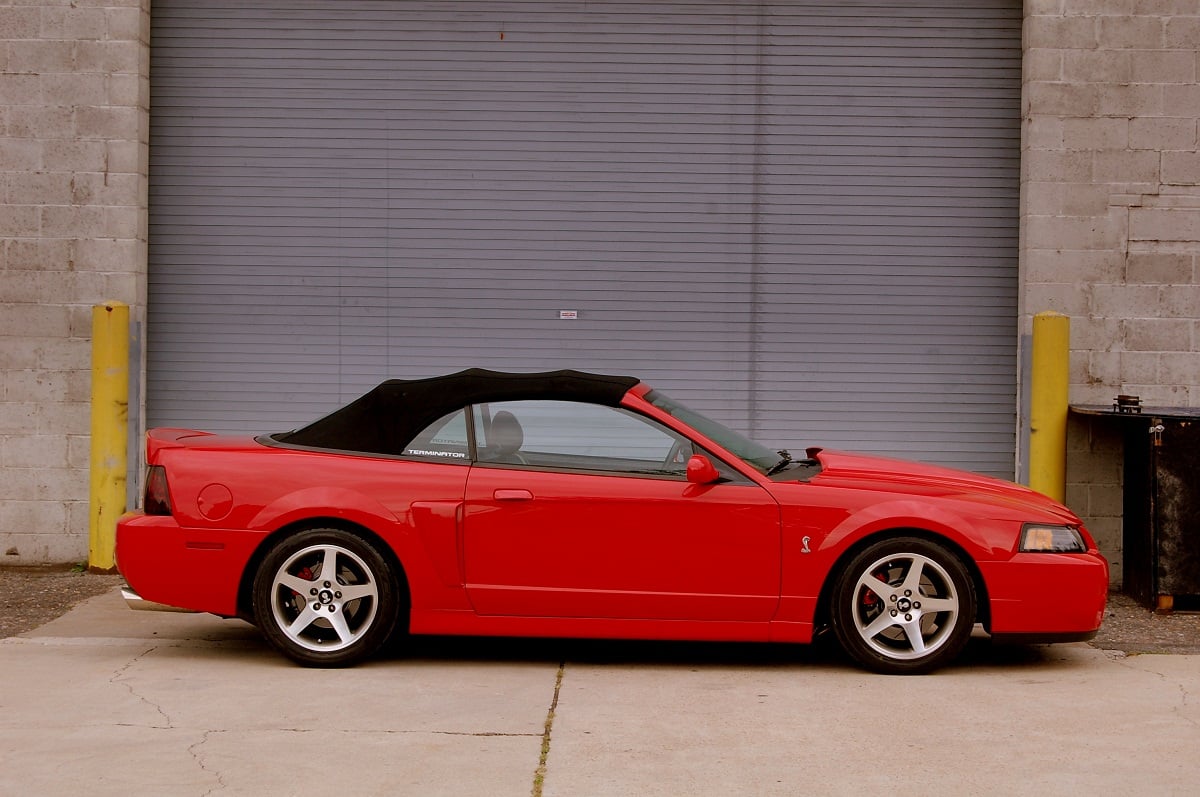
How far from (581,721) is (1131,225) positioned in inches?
246

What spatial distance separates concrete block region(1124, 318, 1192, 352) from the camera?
984cm

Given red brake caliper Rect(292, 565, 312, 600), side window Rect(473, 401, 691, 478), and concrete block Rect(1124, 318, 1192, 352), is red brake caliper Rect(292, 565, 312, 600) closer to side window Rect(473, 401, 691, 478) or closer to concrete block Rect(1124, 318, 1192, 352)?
side window Rect(473, 401, 691, 478)

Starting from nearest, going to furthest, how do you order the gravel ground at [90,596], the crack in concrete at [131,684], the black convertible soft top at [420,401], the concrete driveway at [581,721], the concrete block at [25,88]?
the concrete driveway at [581,721] → the crack in concrete at [131,684] → the black convertible soft top at [420,401] → the gravel ground at [90,596] → the concrete block at [25,88]

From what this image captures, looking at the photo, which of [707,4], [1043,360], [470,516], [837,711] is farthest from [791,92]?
[837,711]

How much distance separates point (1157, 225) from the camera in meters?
9.84

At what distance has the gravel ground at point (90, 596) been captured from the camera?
7637 millimetres

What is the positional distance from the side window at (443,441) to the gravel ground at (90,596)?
2606mm

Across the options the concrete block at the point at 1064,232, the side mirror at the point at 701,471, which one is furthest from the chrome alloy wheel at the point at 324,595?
the concrete block at the point at 1064,232

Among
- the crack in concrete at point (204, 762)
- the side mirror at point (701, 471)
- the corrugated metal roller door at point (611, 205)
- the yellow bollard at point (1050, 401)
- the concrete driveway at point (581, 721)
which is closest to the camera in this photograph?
the crack in concrete at point (204, 762)

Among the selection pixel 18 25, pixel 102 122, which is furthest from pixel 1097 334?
pixel 18 25

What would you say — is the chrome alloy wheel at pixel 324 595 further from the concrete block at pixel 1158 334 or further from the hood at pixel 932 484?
the concrete block at pixel 1158 334

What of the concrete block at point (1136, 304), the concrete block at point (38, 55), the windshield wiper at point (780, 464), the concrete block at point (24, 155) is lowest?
the windshield wiper at point (780, 464)

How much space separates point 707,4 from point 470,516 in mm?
5207

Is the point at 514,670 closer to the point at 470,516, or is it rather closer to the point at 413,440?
the point at 470,516
